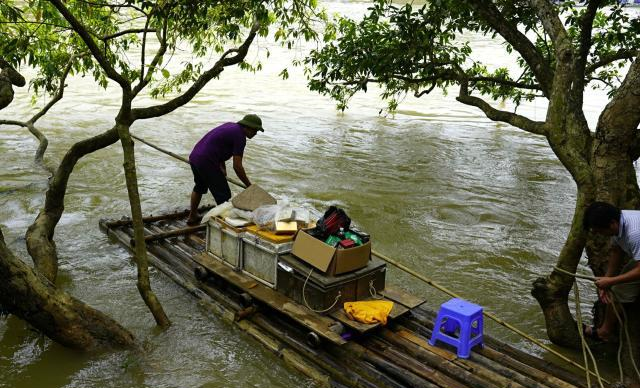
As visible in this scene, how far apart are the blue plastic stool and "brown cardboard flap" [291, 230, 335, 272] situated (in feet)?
3.31

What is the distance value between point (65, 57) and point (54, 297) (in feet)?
14.8

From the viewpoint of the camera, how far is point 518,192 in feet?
36.2

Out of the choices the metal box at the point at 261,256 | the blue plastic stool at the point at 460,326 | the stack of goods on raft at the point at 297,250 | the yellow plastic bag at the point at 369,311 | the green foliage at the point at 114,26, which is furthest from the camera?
the green foliage at the point at 114,26

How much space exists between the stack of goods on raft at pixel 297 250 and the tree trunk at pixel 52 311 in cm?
129

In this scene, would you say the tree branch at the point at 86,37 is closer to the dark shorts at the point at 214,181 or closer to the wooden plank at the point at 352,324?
the dark shorts at the point at 214,181

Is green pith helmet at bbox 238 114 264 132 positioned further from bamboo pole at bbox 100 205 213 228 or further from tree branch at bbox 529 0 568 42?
tree branch at bbox 529 0 568 42

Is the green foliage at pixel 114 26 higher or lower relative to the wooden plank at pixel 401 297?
higher

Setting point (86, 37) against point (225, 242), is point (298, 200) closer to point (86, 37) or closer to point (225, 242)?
point (225, 242)

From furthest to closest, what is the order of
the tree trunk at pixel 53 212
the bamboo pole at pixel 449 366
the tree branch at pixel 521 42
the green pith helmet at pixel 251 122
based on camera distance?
the green pith helmet at pixel 251 122 < the tree branch at pixel 521 42 < the tree trunk at pixel 53 212 < the bamboo pole at pixel 449 366

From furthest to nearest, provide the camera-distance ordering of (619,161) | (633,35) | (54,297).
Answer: (633,35), (619,161), (54,297)

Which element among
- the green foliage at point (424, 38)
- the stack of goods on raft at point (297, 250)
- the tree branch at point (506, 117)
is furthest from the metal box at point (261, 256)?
the green foliage at point (424, 38)

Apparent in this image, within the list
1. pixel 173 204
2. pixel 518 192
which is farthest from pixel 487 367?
pixel 518 192

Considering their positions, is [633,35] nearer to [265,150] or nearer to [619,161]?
[619,161]

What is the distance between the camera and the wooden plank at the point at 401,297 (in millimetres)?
4961
